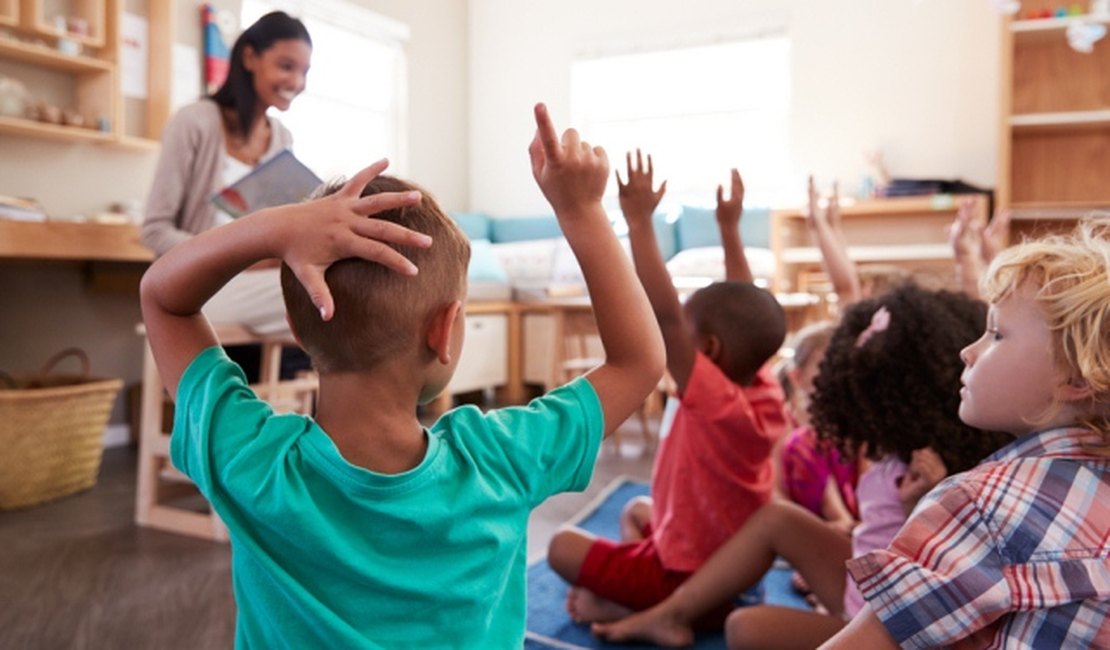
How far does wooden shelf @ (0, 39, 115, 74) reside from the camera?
3254 millimetres

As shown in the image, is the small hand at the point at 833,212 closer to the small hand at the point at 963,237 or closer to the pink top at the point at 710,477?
the small hand at the point at 963,237

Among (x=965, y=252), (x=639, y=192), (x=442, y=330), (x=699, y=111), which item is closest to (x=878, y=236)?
(x=699, y=111)

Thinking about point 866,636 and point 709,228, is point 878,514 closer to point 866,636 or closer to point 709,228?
point 866,636

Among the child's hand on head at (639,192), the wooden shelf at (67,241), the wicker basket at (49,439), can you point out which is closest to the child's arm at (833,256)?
the child's hand on head at (639,192)

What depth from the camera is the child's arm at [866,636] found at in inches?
28.7

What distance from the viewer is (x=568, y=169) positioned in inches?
30.6

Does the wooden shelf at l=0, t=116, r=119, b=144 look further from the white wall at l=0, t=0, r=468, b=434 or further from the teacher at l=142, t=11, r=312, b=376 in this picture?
the teacher at l=142, t=11, r=312, b=376

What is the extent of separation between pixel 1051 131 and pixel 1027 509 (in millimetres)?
4387

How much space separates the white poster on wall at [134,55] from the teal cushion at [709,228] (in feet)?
9.62

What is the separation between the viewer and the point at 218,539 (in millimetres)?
2279

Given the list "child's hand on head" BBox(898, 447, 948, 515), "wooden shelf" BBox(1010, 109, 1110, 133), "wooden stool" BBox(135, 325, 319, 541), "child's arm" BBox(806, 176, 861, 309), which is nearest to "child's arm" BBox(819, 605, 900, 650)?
"child's hand on head" BBox(898, 447, 948, 515)

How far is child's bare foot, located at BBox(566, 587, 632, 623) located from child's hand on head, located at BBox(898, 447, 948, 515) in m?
0.61

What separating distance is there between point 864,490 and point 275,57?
158 cm

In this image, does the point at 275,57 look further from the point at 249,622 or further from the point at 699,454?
the point at 249,622
